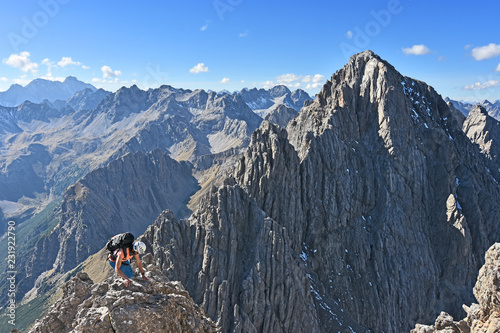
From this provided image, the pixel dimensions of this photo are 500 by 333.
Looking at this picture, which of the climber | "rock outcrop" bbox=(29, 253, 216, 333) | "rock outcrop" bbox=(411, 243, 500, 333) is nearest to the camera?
"rock outcrop" bbox=(29, 253, 216, 333)

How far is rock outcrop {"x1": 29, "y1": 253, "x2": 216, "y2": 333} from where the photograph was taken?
686 inches

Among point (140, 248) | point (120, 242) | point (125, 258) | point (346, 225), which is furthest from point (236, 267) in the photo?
point (140, 248)

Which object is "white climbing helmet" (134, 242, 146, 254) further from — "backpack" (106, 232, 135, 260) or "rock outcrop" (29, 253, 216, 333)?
"rock outcrop" (29, 253, 216, 333)

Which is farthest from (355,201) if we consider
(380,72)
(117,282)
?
(117,282)

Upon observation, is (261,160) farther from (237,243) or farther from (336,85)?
(336,85)

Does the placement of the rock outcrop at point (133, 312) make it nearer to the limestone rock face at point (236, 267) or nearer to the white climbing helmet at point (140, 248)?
the white climbing helmet at point (140, 248)

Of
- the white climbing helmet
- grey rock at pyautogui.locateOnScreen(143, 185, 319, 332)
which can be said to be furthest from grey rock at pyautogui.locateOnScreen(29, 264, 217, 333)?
grey rock at pyautogui.locateOnScreen(143, 185, 319, 332)

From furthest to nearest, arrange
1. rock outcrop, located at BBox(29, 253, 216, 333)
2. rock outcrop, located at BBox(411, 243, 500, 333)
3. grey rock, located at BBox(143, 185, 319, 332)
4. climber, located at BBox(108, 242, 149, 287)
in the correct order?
grey rock, located at BBox(143, 185, 319, 332), rock outcrop, located at BBox(411, 243, 500, 333), climber, located at BBox(108, 242, 149, 287), rock outcrop, located at BBox(29, 253, 216, 333)

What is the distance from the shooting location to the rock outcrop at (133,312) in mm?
17422

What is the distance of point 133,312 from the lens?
1745cm

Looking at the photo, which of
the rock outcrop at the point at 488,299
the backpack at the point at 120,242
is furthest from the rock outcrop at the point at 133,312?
the rock outcrop at the point at 488,299

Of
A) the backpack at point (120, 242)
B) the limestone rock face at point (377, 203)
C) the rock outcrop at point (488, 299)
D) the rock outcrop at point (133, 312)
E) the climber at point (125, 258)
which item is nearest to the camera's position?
the rock outcrop at point (133, 312)

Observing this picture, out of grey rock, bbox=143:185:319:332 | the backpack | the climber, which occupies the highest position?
the backpack

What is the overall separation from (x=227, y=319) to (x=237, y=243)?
18.8 m
